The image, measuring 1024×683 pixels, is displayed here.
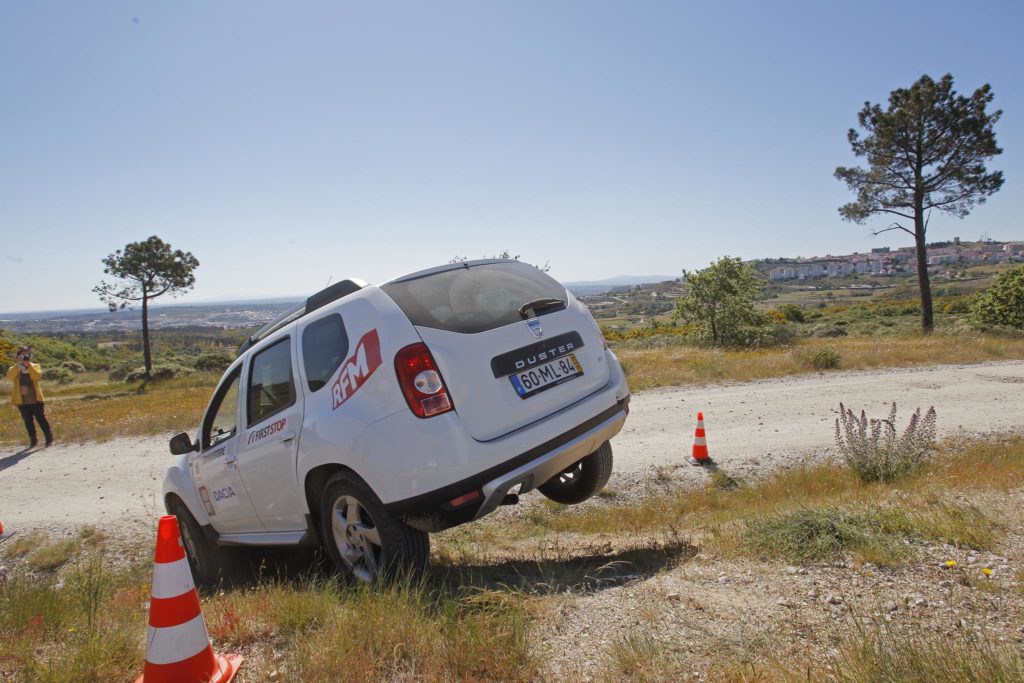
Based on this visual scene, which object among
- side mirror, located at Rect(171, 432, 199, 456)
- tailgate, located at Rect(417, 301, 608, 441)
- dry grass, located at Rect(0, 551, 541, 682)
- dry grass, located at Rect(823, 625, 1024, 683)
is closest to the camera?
dry grass, located at Rect(823, 625, 1024, 683)

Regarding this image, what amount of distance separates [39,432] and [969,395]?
67.2ft

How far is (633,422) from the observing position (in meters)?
10.8

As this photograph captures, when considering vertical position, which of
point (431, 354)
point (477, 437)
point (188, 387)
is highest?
point (431, 354)

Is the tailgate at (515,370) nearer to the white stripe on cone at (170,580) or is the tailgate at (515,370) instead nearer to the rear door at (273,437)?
the rear door at (273,437)

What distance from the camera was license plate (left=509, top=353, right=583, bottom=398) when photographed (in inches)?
144

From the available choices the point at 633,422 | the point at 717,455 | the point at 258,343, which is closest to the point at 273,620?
the point at 258,343

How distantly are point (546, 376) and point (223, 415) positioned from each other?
2881 mm

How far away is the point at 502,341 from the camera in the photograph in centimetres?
368

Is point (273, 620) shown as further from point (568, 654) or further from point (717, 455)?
point (717, 455)

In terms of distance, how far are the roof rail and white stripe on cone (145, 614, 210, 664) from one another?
2.06m

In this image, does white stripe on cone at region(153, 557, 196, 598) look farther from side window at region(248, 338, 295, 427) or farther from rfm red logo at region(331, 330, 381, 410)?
side window at region(248, 338, 295, 427)

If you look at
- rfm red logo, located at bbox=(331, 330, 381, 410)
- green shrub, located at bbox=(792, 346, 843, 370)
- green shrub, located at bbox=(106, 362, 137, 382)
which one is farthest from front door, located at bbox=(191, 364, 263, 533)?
green shrub, located at bbox=(106, 362, 137, 382)

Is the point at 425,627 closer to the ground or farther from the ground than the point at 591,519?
farther from the ground

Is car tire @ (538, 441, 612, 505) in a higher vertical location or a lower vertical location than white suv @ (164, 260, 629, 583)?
lower
